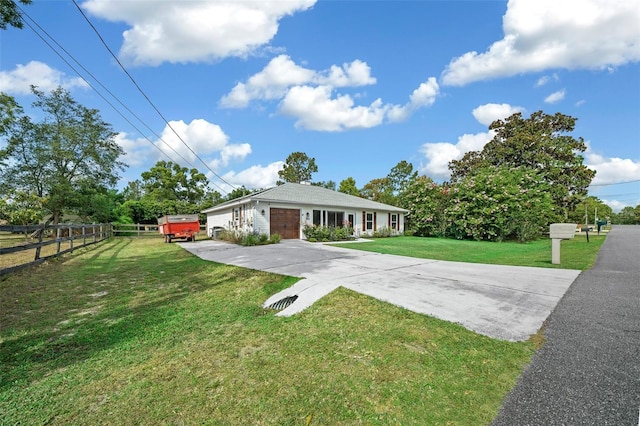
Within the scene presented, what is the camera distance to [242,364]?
109 inches

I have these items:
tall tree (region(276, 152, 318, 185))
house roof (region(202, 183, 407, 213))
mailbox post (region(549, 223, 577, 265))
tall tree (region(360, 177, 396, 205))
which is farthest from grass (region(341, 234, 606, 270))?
tall tree (region(276, 152, 318, 185))

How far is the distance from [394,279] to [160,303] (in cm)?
443

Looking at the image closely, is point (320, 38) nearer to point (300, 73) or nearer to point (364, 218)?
point (300, 73)

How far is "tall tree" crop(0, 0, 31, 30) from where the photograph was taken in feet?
21.9

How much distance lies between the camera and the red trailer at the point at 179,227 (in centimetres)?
1703

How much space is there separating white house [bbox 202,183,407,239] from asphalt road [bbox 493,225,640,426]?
1368 centimetres

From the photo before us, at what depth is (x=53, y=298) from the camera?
5078 mm

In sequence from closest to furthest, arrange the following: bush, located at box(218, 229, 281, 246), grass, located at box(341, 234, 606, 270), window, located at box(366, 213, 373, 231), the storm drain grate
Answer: the storm drain grate → grass, located at box(341, 234, 606, 270) → bush, located at box(218, 229, 281, 246) → window, located at box(366, 213, 373, 231)

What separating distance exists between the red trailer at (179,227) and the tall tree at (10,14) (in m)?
11.3

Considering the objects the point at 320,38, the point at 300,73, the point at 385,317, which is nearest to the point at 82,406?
the point at 385,317

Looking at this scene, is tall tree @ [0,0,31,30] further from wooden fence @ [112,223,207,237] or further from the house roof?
wooden fence @ [112,223,207,237]

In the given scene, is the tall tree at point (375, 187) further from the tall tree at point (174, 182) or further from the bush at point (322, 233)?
the bush at point (322, 233)

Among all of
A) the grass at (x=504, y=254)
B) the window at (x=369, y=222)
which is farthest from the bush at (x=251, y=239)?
the window at (x=369, y=222)

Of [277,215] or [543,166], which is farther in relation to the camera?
[543,166]
